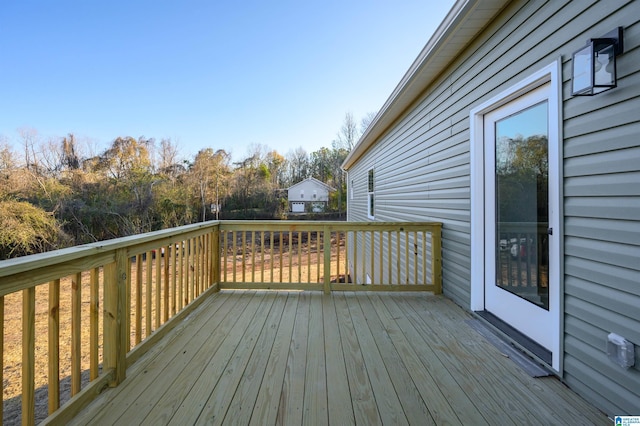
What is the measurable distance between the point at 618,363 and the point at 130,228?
18207 mm

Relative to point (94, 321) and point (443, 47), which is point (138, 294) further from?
point (443, 47)

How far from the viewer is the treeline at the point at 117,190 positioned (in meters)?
12.4

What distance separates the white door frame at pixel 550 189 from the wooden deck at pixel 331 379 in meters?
0.33

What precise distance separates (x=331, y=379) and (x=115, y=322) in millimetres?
1319

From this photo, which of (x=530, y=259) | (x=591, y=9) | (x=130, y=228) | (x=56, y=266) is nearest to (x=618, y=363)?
(x=530, y=259)

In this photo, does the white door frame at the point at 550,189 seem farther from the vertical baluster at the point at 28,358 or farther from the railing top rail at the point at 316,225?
the vertical baluster at the point at 28,358

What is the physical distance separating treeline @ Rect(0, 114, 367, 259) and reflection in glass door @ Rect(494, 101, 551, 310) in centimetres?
1492

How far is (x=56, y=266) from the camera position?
1.45m

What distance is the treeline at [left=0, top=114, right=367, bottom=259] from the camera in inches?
490

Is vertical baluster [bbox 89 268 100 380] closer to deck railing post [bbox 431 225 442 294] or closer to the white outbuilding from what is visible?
deck railing post [bbox 431 225 442 294]

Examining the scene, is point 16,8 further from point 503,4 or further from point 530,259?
point 530,259

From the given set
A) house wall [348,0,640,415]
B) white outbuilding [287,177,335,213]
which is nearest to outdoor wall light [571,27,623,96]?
house wall [348,0,640,415]

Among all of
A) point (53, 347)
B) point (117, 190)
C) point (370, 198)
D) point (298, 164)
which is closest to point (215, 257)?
point (53, 347)

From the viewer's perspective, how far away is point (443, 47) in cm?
308
